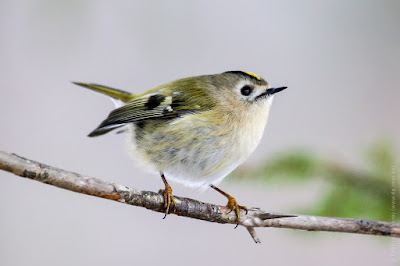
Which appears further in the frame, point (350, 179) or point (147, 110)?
point (147, 110)

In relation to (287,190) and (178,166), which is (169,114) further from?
(287,190)

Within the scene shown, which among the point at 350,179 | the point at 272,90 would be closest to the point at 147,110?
the point at 272,90

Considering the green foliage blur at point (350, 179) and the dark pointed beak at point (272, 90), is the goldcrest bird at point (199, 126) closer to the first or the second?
the dark pointed beak at point (272, 90)

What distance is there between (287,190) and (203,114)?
1.56 ft

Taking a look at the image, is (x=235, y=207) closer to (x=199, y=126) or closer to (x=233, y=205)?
(x=233, y=205)

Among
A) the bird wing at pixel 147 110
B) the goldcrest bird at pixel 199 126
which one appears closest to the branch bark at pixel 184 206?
the goldcrest bird at pixel 199 126

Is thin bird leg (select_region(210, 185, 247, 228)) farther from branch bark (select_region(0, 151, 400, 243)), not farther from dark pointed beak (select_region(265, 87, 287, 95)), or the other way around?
dark pointed beak (select_region(265, 87, 287, 95))

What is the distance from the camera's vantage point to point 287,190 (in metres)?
0.88

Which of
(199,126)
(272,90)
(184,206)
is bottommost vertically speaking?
(184,206)

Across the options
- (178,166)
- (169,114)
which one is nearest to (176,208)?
(178,166)

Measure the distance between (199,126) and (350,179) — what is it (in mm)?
507

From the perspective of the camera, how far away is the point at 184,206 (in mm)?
1089

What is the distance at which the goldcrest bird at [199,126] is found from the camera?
4.16 ft

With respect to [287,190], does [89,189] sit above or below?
below
